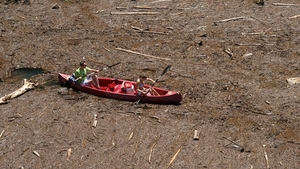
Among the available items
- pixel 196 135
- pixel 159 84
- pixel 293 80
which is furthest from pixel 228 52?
pixel 196 135

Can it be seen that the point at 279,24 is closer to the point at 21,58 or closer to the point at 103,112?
the point at 103,112

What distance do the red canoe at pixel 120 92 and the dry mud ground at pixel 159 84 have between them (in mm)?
272

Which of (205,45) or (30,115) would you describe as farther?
A: (205,45)

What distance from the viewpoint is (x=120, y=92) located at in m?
16.6

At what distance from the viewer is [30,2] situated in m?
23.9

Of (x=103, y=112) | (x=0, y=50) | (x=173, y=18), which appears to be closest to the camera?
(x=103, y=112)

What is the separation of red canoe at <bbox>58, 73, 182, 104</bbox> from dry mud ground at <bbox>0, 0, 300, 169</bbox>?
27 centimetres

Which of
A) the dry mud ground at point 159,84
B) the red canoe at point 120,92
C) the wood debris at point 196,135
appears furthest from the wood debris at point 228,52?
the wood debris at point 196,135

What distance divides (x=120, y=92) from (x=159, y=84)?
Result: 1619mm

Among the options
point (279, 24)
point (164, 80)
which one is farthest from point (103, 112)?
point (279, 24)

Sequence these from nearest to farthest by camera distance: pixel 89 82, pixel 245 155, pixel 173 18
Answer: pixel 245 155, pixel 89 82, pixel 173 18

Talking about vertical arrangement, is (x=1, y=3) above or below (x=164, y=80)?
→ above

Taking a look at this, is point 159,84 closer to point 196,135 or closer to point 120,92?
point 120,92

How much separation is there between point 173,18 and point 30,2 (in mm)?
7579
